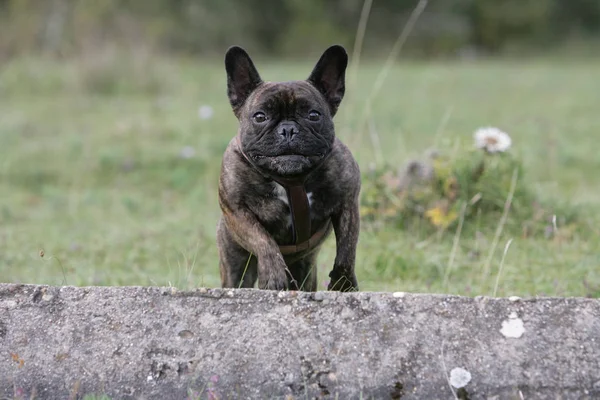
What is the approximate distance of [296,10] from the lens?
35375 millimetres

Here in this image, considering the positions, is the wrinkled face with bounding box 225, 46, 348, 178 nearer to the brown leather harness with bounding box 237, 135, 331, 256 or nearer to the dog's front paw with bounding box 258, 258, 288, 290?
the brown leather harness with bounding box 237, 135, 331, 256

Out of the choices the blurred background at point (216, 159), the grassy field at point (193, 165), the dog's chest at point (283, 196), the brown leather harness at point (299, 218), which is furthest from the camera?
the blurred background at point (216, 159)

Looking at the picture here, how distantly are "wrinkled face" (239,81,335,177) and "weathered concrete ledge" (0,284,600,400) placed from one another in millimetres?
737

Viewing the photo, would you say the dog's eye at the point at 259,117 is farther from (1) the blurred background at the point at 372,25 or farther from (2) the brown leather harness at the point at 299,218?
(1) the blurred background at the point at 372,25

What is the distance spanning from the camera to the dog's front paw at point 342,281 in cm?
446

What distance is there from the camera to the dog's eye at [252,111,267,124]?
14.2 feet

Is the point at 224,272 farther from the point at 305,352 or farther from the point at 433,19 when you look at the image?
the point at 433,19

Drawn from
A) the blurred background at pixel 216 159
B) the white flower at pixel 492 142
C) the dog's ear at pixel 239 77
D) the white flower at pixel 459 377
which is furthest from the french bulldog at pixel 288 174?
the white flower at pixel 492 142

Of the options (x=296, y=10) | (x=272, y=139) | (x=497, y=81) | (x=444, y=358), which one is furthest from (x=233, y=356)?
(x=296, y=10)

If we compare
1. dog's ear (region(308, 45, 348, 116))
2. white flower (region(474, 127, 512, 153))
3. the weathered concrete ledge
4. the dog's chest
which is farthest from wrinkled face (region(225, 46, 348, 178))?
white flower (region(474, 127, 512, 153))

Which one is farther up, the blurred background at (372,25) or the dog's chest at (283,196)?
the dog's chest at (283,196)

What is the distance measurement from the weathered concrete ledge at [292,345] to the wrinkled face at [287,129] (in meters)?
0.74

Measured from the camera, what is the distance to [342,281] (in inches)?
177

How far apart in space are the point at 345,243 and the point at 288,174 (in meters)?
0.52
